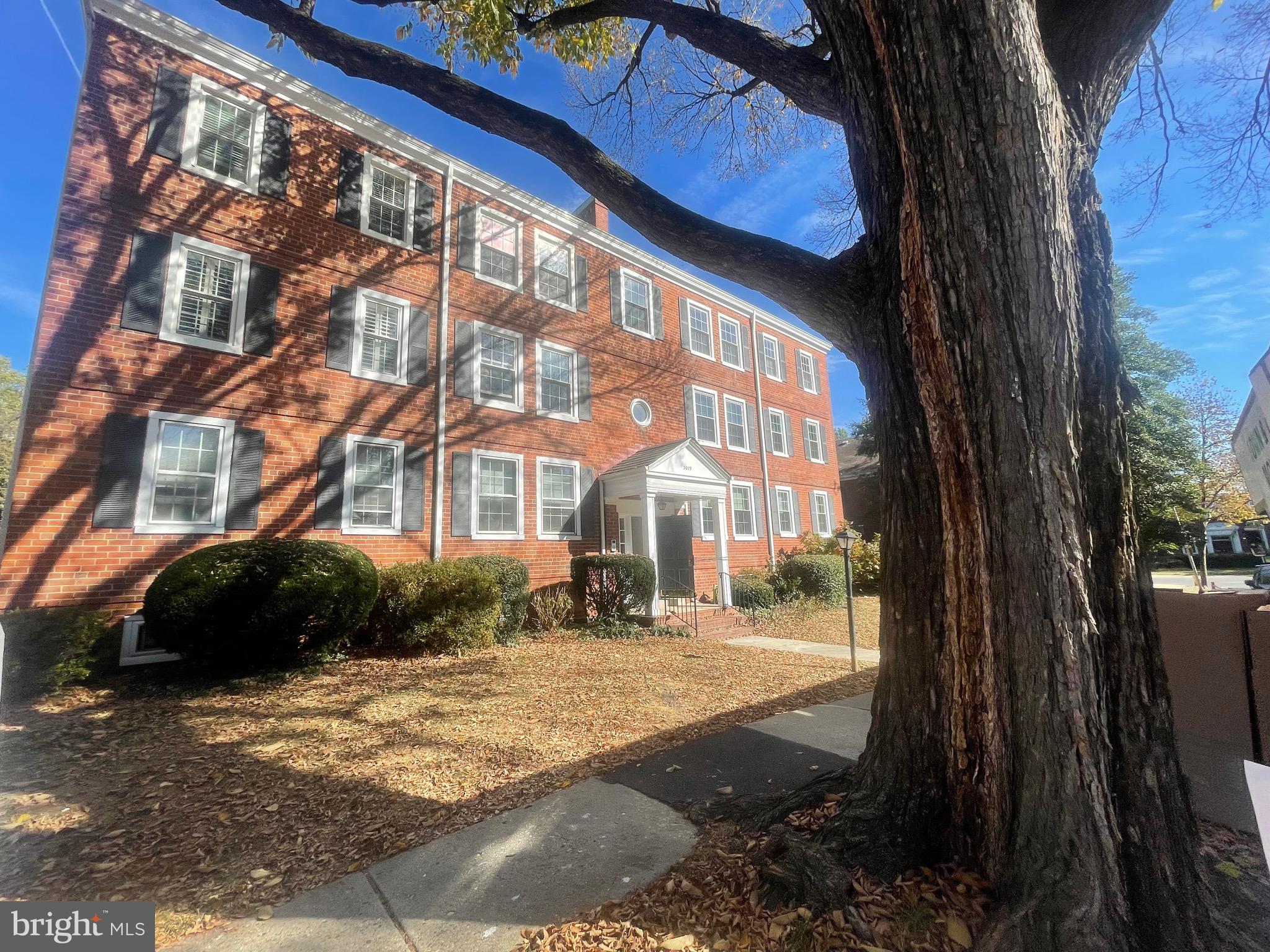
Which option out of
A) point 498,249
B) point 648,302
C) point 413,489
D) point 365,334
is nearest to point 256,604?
point 413,489

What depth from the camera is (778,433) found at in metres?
18.8

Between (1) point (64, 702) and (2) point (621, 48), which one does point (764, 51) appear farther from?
(1) point (64, 702)

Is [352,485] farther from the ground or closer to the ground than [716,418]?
closer to the ground

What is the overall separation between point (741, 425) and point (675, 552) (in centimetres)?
536

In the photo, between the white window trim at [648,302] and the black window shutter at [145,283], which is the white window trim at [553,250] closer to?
the white window trim at [648,302]

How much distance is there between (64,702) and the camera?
20.0 feet

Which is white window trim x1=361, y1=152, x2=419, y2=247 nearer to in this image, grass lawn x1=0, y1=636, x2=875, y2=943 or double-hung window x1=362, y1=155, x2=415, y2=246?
double-hung window x1=362, y1=155, x2=415, y2=246

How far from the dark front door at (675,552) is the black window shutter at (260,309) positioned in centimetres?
890

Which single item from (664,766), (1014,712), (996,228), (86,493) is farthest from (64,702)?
(996,228)

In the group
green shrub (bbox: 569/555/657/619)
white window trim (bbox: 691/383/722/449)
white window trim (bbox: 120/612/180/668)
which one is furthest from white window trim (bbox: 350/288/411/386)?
white window trim (bbox: 691/383/722/449)

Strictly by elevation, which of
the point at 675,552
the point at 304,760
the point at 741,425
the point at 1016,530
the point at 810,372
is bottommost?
the point at 304,760

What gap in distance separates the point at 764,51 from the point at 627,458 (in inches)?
422

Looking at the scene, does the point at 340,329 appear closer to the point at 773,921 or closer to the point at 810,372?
the point at 773,921

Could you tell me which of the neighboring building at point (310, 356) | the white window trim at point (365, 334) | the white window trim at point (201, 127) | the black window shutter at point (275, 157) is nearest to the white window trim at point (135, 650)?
the neighboring building at point (310, 356)
